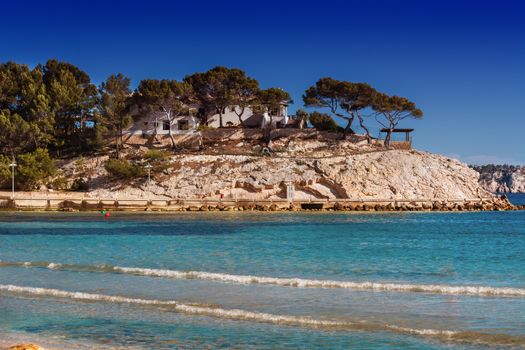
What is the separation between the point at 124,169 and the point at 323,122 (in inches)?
1158

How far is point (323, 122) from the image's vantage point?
89.9 meters

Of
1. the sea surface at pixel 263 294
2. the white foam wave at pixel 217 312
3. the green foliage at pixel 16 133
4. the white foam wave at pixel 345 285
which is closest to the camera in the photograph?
the sea surface at pixel 263 294

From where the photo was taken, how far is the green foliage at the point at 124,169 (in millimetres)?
73688

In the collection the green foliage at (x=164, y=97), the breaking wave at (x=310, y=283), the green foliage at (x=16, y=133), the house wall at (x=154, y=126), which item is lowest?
the breaking wave at (x=310, y=283)

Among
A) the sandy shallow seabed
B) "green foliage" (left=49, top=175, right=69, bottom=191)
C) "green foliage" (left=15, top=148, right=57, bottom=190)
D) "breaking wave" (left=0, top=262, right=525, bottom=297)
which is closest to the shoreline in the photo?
"green foliage" (left=15, top=148, right=57, bottom=190)

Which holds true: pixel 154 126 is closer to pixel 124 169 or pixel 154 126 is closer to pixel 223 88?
pixel 223 88

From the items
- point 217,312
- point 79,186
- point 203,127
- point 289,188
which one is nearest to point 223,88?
point 203,127

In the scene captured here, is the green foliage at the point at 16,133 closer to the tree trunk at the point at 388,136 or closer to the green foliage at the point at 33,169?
the green foliage at the point at 33,169

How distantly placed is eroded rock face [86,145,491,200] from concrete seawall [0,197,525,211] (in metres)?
2.06

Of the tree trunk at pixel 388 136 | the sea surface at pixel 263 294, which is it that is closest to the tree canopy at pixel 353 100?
the tree trunk at pixel 388 136

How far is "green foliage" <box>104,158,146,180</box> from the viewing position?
2901 inches

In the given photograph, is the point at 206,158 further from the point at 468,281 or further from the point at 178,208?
the point at 468,281

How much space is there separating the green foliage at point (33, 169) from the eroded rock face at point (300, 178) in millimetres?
5517

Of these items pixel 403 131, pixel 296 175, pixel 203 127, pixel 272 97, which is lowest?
pixel 296 175
